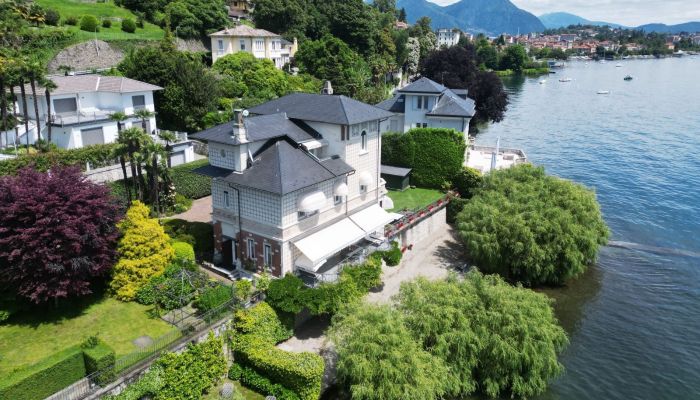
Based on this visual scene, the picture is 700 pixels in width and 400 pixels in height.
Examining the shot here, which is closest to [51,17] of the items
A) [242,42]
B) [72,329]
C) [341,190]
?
[242,42]

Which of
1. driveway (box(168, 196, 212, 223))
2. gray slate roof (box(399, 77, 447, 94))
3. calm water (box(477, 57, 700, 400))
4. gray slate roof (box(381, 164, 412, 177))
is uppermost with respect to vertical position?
gray slate roof (box(399, 77, 447, 94))

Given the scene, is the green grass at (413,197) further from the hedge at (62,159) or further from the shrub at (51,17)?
the shrub at (51,17)

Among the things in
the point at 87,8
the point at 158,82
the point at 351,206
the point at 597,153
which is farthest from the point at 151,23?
the point at 597,153

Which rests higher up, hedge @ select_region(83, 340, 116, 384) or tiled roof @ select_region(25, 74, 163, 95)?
tiled roof @ select_region(25, 74, 163, 95)

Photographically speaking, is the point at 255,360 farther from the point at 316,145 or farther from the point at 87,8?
the point at 87,8

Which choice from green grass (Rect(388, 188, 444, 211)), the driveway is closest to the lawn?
the driveway

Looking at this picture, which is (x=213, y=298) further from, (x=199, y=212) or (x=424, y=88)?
(x=424, y=88)

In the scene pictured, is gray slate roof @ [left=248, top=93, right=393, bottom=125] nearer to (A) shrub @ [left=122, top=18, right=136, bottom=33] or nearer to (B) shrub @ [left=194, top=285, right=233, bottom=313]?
(B) shrub @ [left=194, top=285, right=233, bottom=313]
